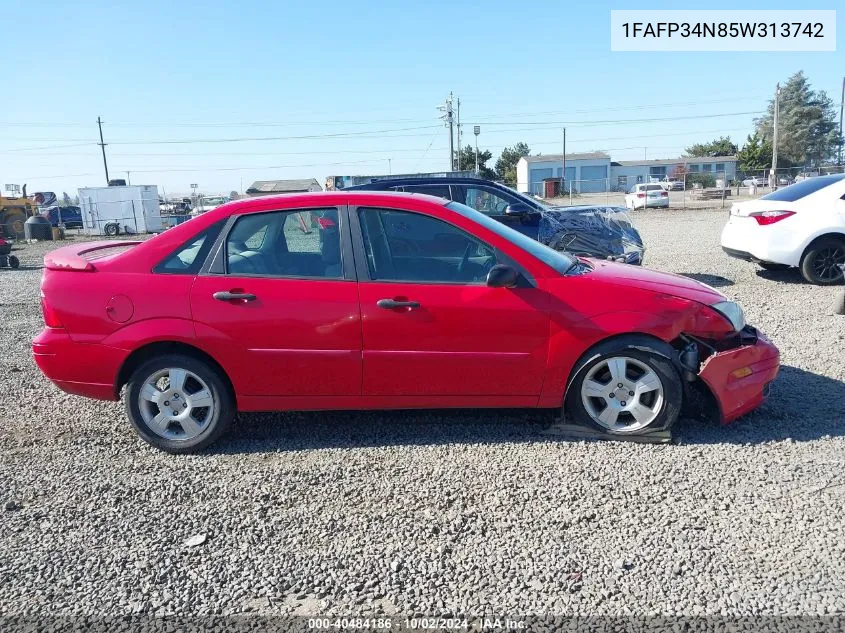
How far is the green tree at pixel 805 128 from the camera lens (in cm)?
7200

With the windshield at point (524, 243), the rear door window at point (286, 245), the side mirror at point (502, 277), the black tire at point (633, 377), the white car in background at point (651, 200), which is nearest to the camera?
the side mirror at point (502, 277)

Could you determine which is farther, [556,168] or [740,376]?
[556,168]

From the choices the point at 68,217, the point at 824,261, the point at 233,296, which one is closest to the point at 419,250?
the point at 233,296

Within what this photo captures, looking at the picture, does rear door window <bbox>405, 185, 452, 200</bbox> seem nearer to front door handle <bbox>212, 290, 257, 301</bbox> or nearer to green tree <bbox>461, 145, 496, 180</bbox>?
front door handle <bbox>212, 290, 257, 301</bbox>

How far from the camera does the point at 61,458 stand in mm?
4379

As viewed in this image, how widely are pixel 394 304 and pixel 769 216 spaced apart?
7358 millimetres

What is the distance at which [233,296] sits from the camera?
13.9 ft

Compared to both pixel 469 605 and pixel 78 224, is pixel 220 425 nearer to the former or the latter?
pixel 469 605

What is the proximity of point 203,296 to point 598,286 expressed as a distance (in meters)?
2.52

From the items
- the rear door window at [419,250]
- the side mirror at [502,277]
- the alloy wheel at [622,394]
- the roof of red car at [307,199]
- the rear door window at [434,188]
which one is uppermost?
the rear door window at [434,188]

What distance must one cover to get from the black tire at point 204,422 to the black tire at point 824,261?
8.33m

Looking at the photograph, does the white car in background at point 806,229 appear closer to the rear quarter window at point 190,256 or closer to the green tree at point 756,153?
the rear quarter window at point 190,256

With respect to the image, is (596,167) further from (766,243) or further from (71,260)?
(71,260)

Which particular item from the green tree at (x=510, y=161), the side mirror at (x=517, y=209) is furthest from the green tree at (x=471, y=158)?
the side mirror at (x=517, y=209)
